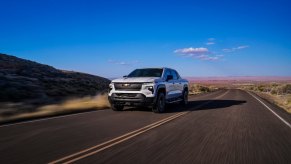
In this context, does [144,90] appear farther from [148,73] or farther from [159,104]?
[148,73]

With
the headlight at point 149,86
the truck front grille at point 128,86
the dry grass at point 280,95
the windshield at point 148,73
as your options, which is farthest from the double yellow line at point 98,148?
the dry grass at point 280,95

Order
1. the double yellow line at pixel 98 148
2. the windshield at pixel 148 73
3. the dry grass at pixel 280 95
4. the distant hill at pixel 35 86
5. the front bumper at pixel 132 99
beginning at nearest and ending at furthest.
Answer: the double yellow line at pixel 98 148 < the front bumper at pixel 132 99 < the windshield at pixel 148 73 < the dry grass at pixel 280 95 < the distant hill at pixel 35 86

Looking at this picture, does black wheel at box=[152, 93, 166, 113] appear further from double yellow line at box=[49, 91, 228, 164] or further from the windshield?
double yellow line at box=[49, 91, 228, 164]

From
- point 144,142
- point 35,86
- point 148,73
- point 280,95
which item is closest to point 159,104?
point 148,73

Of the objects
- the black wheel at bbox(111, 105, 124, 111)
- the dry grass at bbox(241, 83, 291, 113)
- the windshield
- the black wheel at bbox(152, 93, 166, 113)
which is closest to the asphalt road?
the black wheel at bbox(152, 93, 166, 113)

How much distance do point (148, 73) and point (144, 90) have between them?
196cm

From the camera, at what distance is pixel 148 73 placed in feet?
49.7

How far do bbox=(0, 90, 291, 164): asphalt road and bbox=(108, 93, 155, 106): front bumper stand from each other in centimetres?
249

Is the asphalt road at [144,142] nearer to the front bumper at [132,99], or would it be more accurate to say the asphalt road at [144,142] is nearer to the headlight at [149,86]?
the front bumper at [132,99]

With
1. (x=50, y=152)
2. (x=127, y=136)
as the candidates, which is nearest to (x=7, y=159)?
(x=50, y=152)

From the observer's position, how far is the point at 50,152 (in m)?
6.20

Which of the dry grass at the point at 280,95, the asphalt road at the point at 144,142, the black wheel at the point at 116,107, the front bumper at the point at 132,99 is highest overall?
the front bumper at the point at 132,99

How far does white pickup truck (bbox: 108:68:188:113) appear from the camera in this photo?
526 inches

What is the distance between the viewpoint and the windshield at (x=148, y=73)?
49.0 feet
